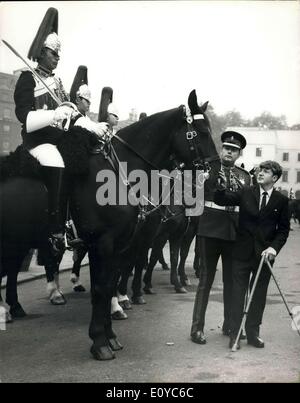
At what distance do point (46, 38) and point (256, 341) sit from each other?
4.08m

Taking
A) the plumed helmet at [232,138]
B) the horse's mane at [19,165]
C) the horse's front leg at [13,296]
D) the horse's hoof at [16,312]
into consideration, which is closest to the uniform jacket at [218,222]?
the plumed helmet at [232,138]

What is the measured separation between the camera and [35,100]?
5.66 m

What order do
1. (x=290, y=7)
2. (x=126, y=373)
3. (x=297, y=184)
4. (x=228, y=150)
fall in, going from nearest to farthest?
(x=126, y=373) < (x=290, y=7) < (x=228, y=150) < (x=297, y=184)

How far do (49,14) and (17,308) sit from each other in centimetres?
402

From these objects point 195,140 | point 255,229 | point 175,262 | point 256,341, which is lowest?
point 256,341

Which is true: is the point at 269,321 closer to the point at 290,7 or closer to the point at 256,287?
the point at 256,287

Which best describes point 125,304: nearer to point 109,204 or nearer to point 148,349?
point 148,349

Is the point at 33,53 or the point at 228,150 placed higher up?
the point at 33,53

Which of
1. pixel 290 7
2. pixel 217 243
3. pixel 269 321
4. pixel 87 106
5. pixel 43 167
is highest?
pixel 290 7

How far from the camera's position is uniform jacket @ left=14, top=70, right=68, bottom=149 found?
5.50m

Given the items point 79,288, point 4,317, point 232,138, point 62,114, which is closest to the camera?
point 62,114

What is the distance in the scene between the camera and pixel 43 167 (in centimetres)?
569

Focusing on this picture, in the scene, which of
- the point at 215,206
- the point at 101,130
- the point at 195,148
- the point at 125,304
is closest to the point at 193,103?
the point at 195,148
